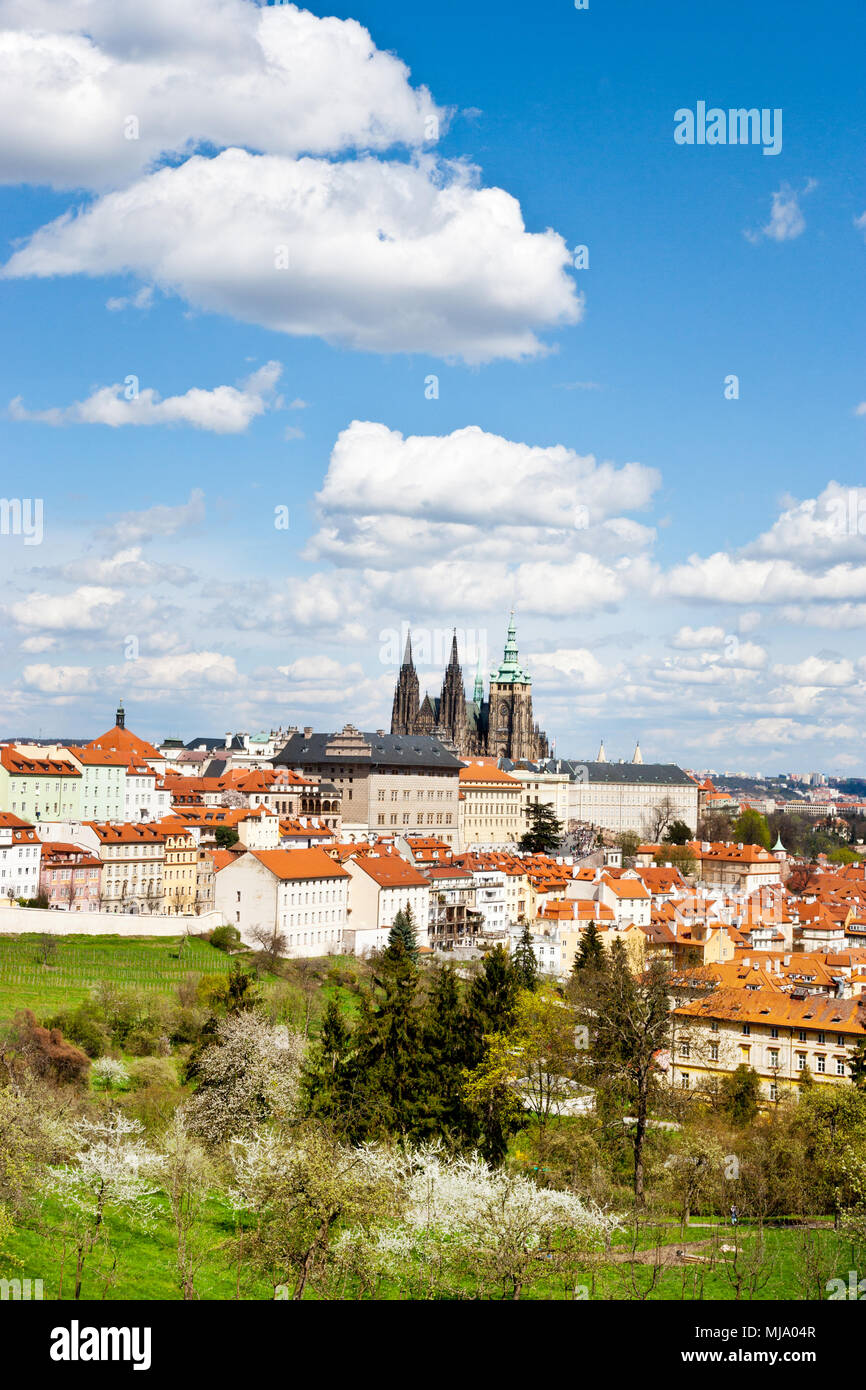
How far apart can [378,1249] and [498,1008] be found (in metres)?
18.8

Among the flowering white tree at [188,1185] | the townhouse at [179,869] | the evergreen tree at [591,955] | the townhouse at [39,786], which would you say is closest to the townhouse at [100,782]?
the townhouse at [39,786]

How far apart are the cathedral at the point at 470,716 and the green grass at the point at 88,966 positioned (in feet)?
369

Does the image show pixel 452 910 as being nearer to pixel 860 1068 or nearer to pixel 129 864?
pixel 129 864

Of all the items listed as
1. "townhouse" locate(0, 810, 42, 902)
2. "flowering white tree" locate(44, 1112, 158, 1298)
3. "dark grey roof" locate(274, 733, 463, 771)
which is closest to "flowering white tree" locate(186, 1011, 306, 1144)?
"flowering white tree" locate(44, 1112, 158, 1298)

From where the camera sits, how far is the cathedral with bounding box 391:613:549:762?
594 ft

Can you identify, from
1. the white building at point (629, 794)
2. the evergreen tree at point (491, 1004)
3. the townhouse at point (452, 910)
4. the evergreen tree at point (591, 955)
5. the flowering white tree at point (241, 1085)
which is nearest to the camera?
the flowering white tree at point (241, 1085)

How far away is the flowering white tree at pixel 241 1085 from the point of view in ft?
125

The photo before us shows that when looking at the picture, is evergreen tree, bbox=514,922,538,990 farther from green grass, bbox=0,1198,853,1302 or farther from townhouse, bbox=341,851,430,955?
green grass, bbox=0,1198,853,1302

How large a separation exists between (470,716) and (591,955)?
4749 inches

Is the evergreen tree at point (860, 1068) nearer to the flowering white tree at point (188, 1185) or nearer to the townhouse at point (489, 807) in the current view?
the flowering white tree at point (188, 1185)

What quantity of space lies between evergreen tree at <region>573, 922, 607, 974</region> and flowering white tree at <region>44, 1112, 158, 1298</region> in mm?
35665

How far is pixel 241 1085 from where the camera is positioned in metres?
39.6

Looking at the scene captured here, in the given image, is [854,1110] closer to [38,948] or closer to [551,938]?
[38,948]

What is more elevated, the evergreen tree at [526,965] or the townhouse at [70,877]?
the townhouse at [70,877]
